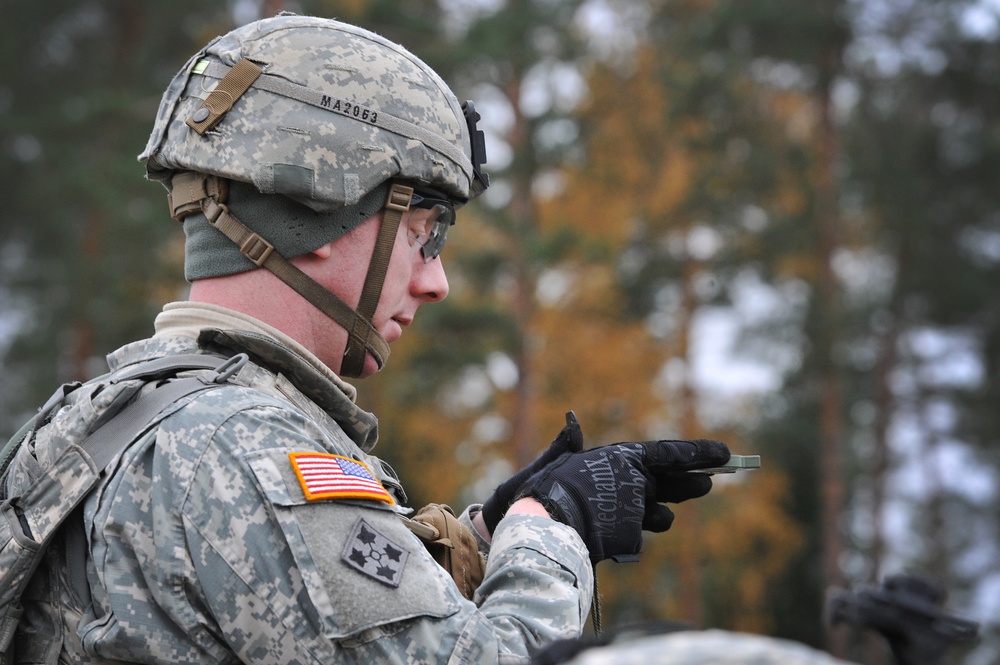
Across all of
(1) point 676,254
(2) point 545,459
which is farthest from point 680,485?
(1) point 676,254

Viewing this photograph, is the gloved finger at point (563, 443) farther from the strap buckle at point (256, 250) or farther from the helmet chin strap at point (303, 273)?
the strap buckle at point (256, 250)

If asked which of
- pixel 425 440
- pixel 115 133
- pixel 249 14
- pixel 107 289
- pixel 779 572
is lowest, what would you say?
pixel 779 572

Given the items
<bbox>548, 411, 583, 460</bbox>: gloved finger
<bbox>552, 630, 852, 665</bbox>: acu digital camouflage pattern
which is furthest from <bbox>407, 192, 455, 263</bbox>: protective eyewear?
<bbox>552, 630, 852, 665</bbox>: acu digital camouflage pattern

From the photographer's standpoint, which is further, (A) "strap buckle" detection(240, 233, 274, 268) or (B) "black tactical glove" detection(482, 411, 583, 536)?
(B) "black tactical glove" detection(482, 411, 583, 536)

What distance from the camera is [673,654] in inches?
59.1

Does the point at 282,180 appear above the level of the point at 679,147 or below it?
below

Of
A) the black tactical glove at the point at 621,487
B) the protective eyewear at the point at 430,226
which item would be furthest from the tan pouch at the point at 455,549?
the protective eyewear at the point at 430,226

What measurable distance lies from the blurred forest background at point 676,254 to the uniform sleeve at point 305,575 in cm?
Result: 1402

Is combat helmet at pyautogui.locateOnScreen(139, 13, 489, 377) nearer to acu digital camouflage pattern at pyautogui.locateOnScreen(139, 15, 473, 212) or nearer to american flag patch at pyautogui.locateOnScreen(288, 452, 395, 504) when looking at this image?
acu digital camouflage pattern at pyautogui.locateOnScreen(139, 15, 473, 212)

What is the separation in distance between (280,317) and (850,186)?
1954 centimetres

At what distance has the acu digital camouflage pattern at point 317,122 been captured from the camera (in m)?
A: 2.84

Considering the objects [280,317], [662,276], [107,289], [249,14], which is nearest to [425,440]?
[662,276]

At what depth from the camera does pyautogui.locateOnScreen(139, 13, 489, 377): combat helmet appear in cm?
285

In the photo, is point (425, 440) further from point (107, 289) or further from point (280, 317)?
point (280, 317)
